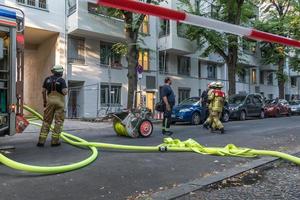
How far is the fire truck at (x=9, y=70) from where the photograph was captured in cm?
884


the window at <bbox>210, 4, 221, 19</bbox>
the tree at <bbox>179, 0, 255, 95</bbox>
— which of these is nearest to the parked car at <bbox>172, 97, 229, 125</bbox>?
the tree at <bbox>179, 0, 255, 95</bbox>

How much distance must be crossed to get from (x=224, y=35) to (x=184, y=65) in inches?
268

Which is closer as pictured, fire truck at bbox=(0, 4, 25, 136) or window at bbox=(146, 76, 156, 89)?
fire truck at bbox=(0, 4, 25, 136)

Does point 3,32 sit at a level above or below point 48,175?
above

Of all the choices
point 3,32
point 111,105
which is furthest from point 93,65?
point 3,32

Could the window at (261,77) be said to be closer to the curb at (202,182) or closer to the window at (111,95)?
the window at (111,95)

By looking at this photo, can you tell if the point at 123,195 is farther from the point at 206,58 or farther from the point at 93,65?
the point at 206,58

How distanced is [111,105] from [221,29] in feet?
83.5

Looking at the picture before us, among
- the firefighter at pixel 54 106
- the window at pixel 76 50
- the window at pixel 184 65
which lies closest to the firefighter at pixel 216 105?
the firefighter at pixel 54 106

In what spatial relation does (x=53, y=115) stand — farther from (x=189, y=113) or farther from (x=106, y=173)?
(x=189, y=113)

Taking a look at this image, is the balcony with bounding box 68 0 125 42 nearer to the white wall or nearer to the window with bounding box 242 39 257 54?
the white wall

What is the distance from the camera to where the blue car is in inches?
814

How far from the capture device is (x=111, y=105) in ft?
95.8

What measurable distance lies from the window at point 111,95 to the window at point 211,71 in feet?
37.9
